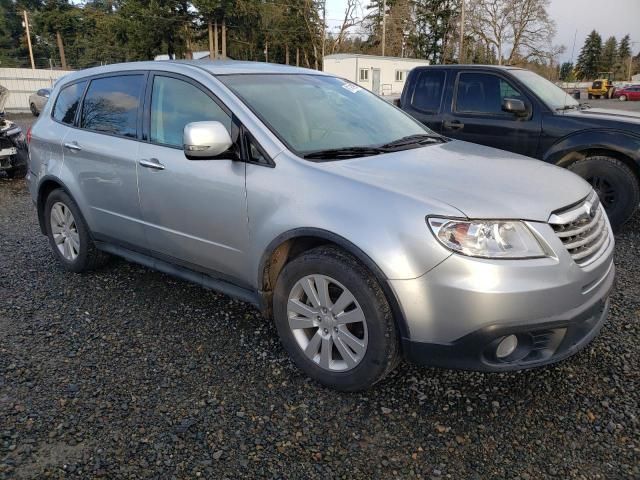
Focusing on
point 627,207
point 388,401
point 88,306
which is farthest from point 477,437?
point 627,207

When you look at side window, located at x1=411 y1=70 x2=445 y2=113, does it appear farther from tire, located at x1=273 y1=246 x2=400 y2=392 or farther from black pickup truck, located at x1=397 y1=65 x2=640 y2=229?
tire, located at x1=273 y1=246 x2=400 y2=392

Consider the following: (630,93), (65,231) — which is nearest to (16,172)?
(65,231)

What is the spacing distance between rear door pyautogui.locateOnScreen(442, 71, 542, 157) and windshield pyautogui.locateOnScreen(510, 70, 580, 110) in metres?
0.18

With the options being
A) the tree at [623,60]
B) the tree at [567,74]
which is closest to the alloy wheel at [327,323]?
the tree at [567,74]

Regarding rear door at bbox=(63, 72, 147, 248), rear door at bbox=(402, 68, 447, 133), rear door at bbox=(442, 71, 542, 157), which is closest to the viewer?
rear door at bbox=(63, 72, 147, 248)

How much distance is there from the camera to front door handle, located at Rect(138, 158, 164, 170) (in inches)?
135

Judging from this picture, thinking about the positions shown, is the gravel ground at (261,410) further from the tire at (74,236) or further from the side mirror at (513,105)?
the side mirror at (513,105)

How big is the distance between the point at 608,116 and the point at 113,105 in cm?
508

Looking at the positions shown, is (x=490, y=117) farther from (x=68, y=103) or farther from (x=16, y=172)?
(x=16, y=172)

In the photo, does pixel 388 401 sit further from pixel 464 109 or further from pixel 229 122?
pixel 464 109

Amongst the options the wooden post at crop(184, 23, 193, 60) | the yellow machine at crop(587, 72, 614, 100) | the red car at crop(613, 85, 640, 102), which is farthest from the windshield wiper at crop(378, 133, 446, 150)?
the yellow machine at crop(587, 72, 614, 100)

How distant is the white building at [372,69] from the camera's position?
Result: 37.0 metres

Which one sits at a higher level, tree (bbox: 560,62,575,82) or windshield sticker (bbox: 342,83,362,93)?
tree (bbox: 560,62,575,82)

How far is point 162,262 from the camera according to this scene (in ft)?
12.2
